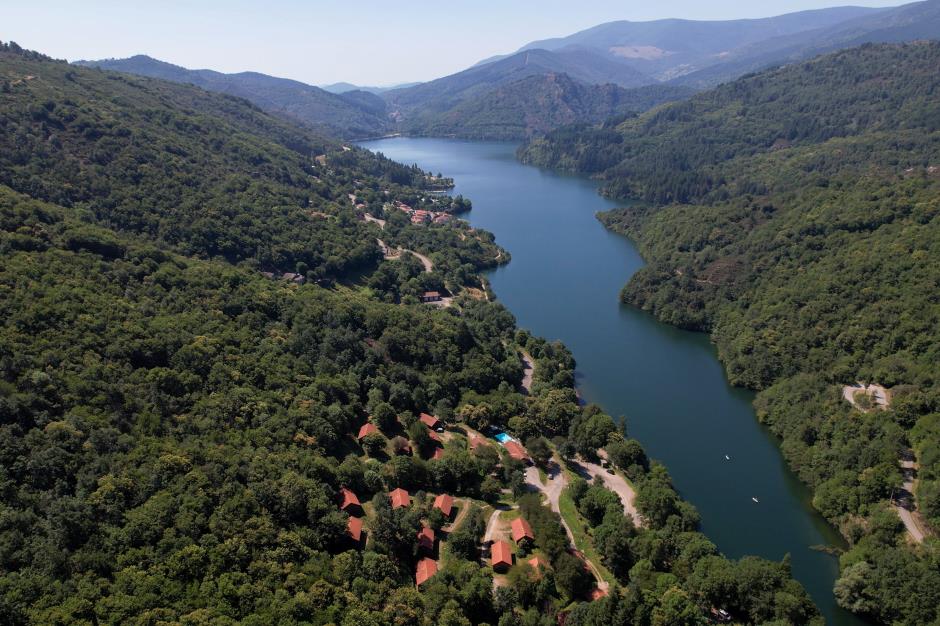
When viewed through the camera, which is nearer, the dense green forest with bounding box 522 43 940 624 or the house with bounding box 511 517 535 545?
the house with bounding box 511 517 535 545

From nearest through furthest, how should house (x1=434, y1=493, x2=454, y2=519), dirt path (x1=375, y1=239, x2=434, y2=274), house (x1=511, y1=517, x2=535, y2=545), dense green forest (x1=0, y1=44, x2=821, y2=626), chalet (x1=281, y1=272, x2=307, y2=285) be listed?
dense green forest (x1=0, y1=44, x2=821, y2=626), house (x1=511, y1=517, x2=535, y2=545), house (x1=434, y1=493, x2=454, y2=519), chalet (x1=281, y1=272, x2=307, y2=285), dirt path (x1=375, y1=239, x2=434, y2=274)

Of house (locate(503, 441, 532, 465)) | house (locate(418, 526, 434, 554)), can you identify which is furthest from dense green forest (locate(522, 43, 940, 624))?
house (locate(418, 526, 434, 554))

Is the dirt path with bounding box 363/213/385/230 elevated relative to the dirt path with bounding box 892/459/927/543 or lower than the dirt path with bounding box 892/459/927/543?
elevated

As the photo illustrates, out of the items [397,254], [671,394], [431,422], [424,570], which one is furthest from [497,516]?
[397,254]

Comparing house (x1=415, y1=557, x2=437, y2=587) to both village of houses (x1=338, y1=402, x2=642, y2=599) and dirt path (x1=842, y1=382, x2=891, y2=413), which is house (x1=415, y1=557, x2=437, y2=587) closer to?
village of houses (x1=338, y1=402, x2=642, y2=599)

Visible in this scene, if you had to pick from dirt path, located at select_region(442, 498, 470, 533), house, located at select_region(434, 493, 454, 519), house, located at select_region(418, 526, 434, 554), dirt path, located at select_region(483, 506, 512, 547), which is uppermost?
house, located at select_region(434, 493, 454, 519)

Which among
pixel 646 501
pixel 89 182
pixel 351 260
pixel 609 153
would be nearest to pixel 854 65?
pixel 609 153

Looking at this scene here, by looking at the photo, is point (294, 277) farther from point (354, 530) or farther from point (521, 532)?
point (521, 532)

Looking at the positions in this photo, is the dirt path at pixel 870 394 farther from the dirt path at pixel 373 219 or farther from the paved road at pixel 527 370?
the dirt path at pixel 373 219
